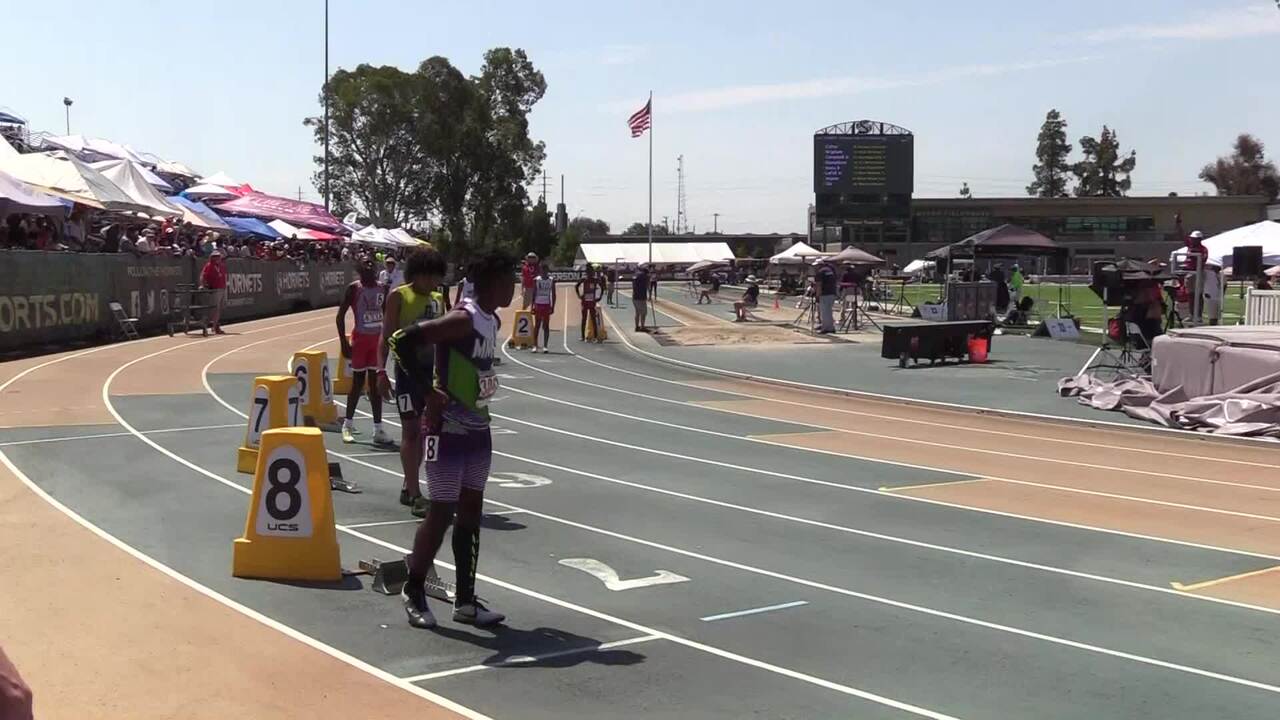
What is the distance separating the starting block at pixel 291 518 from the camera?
7.57m

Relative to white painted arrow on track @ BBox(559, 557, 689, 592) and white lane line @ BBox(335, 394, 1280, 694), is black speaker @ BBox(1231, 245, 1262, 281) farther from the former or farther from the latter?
white painted arrow on track @ BBox(559, 557, 689, 592)

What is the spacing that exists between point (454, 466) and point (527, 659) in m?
1.10

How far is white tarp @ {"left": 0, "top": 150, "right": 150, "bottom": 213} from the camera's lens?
26.4 metres

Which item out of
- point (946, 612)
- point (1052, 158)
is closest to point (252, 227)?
point (946, 612)

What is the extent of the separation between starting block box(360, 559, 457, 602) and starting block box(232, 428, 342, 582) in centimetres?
37

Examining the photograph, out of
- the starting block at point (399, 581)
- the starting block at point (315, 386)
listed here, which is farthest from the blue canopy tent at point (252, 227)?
the starting block at point (399, 581)

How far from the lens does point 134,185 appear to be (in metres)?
30.5

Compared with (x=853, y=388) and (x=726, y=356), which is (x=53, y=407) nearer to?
(x=853, y=388)

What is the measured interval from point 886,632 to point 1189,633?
171 centimetres

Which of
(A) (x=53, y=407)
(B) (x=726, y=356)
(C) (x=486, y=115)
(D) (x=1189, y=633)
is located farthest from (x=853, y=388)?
(C) (x=486, y=115)

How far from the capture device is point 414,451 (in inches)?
379

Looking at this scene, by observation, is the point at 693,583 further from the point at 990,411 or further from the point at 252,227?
the point at 252,227

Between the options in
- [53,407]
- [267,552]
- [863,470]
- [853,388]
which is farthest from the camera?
[853,388]

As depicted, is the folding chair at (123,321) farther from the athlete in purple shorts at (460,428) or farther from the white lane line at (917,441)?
the athlete in purple shorts at (460,428)
